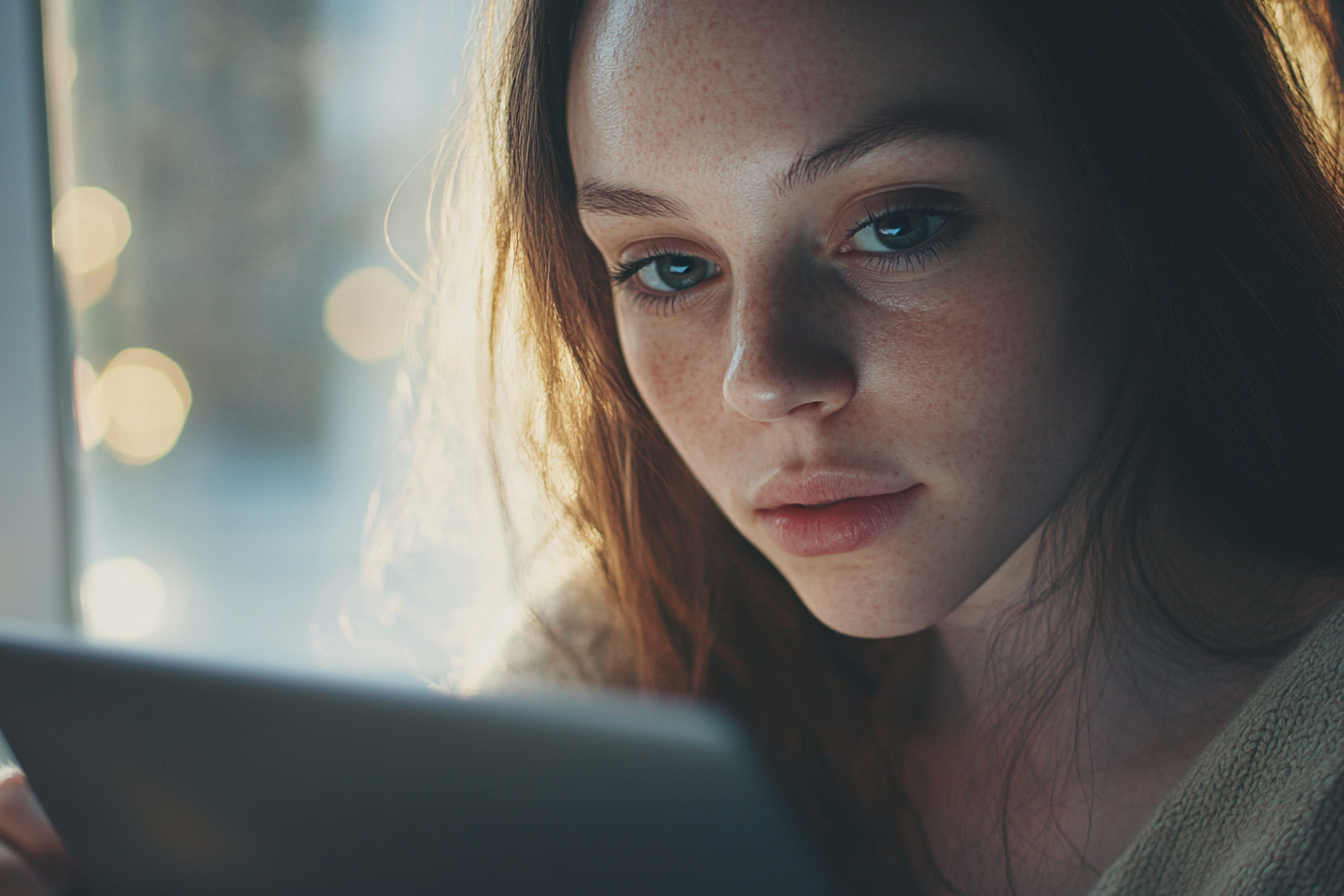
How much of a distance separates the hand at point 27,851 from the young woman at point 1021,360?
568 millimetres

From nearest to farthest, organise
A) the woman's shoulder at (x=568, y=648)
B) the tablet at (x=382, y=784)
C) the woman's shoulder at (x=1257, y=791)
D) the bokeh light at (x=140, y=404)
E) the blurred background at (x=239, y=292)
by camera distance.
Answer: the tablet at (x=382, y=784) < the woman's shoulder at (x=1257, y=791) < the woman's shoulder at (x=568, y=648) < the blurred background at (x=239, y=292) < the bokeh light at (x=140, y=404)

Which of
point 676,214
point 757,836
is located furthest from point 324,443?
point 757,836

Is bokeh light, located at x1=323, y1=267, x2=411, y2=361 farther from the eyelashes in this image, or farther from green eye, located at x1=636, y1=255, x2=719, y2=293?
the eyelashes

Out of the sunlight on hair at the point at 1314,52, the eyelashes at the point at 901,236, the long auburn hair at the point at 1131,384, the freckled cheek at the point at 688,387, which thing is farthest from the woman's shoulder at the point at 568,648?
the sunlight on hair at the point at 1314,52

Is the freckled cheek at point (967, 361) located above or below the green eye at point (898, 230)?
below

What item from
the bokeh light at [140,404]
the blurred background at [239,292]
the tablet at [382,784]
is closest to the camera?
the tablet at [382,784]

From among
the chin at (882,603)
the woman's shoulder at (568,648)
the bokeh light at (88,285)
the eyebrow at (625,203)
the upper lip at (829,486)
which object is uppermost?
the bokeh light at (88,285)

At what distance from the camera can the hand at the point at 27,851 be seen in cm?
59

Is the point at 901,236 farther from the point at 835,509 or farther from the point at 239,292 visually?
the point at 239,292

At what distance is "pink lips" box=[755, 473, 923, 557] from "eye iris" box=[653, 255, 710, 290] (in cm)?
19

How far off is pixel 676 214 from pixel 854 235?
0.43 ft

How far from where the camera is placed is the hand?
588mm

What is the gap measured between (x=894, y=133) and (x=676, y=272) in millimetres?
238

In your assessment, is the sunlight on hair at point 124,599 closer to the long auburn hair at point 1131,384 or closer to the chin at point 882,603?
the long auburn hair at point 1131,384
